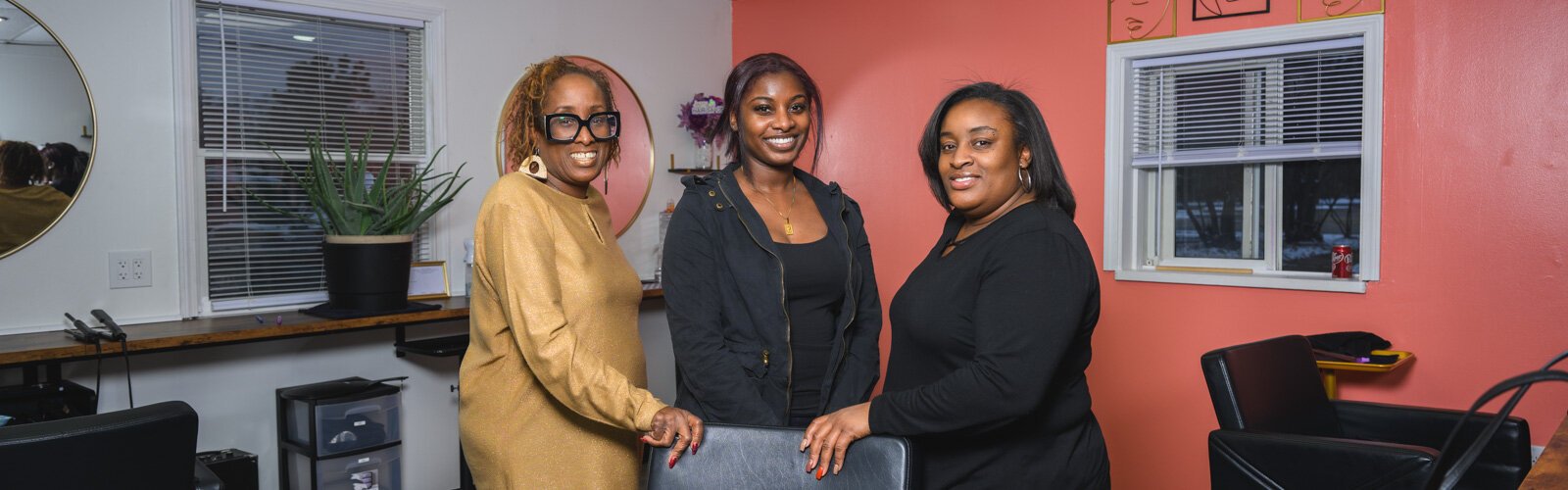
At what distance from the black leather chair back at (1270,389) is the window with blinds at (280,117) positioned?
2.83 metres

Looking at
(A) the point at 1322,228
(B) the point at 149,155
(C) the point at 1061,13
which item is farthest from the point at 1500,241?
(B) the point at 149,155

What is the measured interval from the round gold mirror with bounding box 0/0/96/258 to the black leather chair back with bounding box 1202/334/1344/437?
3.34 meters

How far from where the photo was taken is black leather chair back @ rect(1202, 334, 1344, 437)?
7.80ft

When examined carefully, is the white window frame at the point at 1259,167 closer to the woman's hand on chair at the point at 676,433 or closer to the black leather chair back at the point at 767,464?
the black leather chair back at the point at 767,464

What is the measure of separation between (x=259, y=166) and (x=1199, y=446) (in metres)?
3.52

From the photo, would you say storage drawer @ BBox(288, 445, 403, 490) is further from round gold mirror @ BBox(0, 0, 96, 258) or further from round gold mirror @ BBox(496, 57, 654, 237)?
round gold mirror @ BBox(496, 57, 654, 237)

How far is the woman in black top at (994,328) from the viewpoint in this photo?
1.44 m

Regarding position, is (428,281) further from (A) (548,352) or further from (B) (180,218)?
(A) (548,352)

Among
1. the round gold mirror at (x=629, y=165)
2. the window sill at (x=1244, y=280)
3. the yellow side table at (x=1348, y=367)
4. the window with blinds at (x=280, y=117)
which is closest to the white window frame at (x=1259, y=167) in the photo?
the window sill at (x=1244, y=280)

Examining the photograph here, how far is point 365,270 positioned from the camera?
11.3 ft

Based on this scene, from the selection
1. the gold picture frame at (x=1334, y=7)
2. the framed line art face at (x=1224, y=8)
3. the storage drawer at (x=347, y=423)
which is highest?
the framed line art face at (x=1224, y=8)

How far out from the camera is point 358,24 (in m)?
3.85

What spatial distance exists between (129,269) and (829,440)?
2.86 meters

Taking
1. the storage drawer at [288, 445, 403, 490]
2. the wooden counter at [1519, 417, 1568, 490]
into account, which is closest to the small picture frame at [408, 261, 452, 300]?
the storage drawer at [288, 445, 403, 490]
